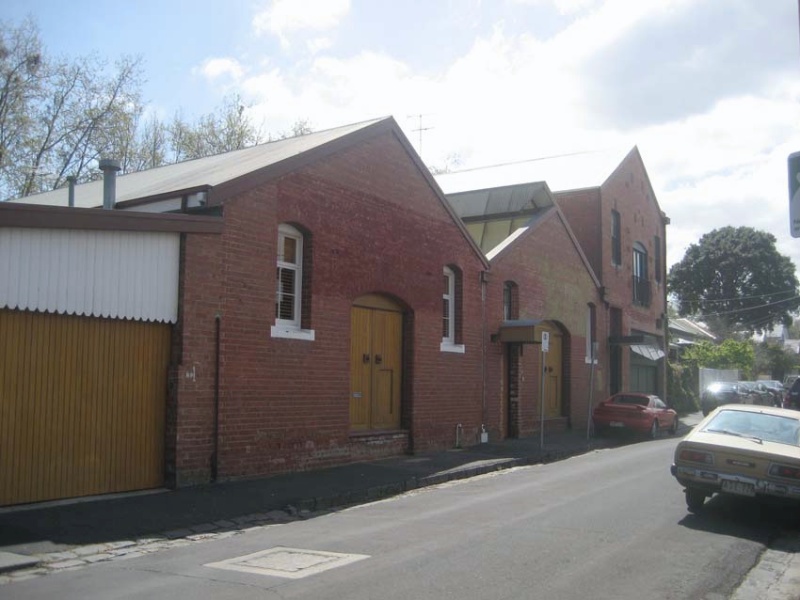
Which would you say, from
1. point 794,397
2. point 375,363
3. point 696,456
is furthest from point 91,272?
point 794,397

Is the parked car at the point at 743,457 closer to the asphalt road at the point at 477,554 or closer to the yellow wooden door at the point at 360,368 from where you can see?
the asphalt road at the point at 477,554

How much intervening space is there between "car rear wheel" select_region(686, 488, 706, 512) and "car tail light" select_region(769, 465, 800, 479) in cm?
107

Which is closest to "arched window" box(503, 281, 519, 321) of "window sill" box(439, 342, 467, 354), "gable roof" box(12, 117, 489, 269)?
"gable roof" box(12, 117, 489, 269)

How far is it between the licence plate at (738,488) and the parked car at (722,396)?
24211 millimetres

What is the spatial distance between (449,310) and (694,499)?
8.89 m

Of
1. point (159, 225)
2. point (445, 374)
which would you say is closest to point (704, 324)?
point (445, 374)

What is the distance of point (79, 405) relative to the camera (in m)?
10.4

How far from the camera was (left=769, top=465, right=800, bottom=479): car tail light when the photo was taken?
9.38 m

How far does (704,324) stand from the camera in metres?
75.4

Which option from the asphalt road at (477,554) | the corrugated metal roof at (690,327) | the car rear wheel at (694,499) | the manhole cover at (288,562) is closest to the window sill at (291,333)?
the asphalt road at (477,554)

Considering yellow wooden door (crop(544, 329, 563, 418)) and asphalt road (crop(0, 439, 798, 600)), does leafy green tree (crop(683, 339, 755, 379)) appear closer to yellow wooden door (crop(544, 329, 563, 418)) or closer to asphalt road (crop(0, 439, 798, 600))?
yellow wooden door (crop(544, 329, 563, 418))

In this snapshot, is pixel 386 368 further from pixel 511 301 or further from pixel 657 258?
pixel 657 258

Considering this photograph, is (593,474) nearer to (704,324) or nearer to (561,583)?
(561,583)

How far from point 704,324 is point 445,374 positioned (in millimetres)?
64168
